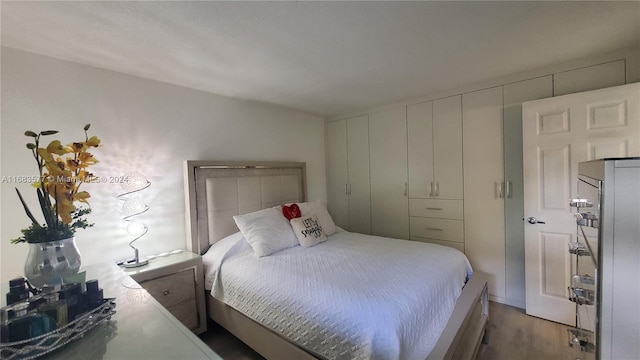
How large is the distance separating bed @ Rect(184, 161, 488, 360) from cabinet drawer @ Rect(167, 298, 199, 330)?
15 centimetres

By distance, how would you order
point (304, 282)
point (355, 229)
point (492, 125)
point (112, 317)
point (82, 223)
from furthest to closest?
point (355, 229) < point (492, 125) < point (304, 282) < point (82, 223) < point (112, 317)

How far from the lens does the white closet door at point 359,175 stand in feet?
11.6

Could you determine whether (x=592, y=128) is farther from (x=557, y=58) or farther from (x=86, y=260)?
(x=86, y=260)

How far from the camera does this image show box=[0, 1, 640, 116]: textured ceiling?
1365 millimetres

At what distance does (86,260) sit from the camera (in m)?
1.88

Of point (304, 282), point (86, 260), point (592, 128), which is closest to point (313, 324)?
point (304, 282)

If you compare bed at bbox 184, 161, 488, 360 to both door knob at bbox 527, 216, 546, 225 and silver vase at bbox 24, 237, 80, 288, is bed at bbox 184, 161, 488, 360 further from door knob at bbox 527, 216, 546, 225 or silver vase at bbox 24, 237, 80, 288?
silver vase at bbox 24, 237, 80, 288

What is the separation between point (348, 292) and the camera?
1434mm

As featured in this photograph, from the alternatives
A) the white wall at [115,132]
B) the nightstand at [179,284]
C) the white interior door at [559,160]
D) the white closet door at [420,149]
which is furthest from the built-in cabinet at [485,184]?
the nightstand at [179,284]

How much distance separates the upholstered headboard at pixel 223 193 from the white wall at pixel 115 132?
0.49 feet

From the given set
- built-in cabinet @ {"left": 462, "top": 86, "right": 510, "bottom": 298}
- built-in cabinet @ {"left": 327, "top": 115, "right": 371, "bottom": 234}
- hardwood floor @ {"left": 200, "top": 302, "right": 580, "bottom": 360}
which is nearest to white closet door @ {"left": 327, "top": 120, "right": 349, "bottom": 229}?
built-in cabinet @ {"left": 327, "top": 115, "right": 371, "bottom": 234}

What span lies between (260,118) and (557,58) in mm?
2979

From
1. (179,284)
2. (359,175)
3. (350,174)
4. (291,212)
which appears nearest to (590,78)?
(359,175)

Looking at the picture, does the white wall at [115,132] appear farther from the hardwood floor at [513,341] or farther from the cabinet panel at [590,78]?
the cabinet panel at [590,78]
